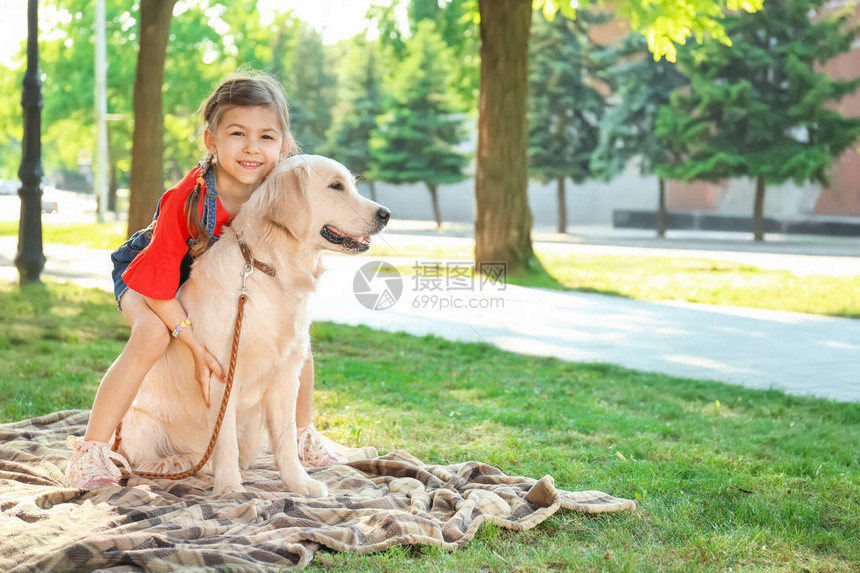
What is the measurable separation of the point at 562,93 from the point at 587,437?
2257cm

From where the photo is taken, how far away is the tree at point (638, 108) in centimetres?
2462

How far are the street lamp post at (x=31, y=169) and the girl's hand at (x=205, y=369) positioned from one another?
7.66 metres

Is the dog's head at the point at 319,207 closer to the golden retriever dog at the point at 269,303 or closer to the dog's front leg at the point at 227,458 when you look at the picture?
the golden retriever dog at the point at 269,303

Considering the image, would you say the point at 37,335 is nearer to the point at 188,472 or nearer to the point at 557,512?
the point at 188,472

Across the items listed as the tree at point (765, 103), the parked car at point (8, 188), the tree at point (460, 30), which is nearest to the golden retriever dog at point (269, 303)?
the tree at point (460, 30)

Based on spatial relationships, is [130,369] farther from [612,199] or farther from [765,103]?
[612,199]

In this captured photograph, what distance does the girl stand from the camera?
138 inches

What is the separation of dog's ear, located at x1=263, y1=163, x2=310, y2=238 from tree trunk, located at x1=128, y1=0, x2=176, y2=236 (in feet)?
27.1

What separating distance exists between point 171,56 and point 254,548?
26.5 meters

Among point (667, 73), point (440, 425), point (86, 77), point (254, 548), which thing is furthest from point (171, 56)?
point (254, 548)

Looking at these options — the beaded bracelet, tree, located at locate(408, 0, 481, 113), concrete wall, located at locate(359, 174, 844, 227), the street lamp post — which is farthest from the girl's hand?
concrete wall, located at locate(359, 174, 844, 227)

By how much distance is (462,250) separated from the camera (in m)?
16.0

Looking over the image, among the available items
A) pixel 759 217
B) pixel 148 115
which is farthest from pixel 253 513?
pixel 759 217

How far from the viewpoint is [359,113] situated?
110ft
